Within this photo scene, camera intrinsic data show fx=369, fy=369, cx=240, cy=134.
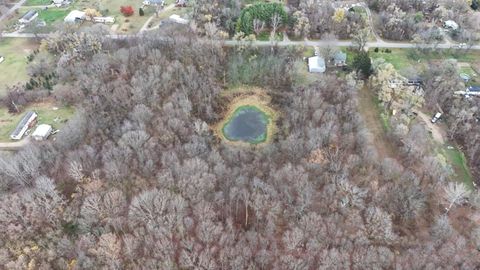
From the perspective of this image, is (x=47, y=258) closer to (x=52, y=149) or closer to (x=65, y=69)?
(x=52, y=149)

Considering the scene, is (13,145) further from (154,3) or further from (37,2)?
(37,2)

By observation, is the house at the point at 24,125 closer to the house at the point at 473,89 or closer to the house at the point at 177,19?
the house at the point at 177,19

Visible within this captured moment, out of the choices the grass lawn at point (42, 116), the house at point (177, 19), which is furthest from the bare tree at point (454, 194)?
the house at point (177, 19)

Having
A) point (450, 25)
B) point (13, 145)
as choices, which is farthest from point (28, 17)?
point (450, 25)

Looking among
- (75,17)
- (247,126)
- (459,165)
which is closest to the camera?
(459,165)

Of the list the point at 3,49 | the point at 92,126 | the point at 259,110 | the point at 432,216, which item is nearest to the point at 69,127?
the point at 92,126
